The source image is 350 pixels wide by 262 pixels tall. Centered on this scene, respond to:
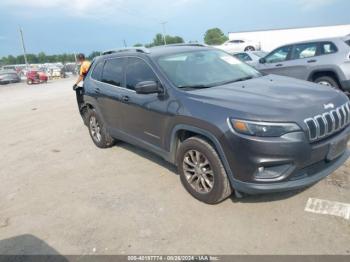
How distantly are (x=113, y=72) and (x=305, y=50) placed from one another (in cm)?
530

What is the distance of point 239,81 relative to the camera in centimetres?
422

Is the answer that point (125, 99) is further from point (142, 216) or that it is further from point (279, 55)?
point (279, 55)

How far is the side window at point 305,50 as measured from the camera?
8.00 metres

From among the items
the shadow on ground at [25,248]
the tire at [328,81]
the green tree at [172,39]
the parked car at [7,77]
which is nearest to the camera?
the shadow on ground at [25,248]

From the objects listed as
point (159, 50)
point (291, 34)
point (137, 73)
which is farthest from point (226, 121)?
point (291, 34)

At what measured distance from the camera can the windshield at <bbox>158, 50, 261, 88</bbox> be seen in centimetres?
409

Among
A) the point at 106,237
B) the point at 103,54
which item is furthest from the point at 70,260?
the point at 103,54

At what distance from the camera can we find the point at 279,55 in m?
8.80

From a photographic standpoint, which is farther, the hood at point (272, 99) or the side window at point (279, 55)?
the side window at point (279, 55)

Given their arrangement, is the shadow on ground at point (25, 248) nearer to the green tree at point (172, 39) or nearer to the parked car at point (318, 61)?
the parked car at point (318, 61)

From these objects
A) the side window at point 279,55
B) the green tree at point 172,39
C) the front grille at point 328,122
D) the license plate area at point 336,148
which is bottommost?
the license plate area at point 336,148

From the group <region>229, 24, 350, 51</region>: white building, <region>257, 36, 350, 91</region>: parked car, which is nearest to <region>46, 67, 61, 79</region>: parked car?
<region>229, 24, 350, 51</region>: white building

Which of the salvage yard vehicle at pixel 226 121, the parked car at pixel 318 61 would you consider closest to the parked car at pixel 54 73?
the parked car at pixel 318 61

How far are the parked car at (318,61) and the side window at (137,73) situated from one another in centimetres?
495
